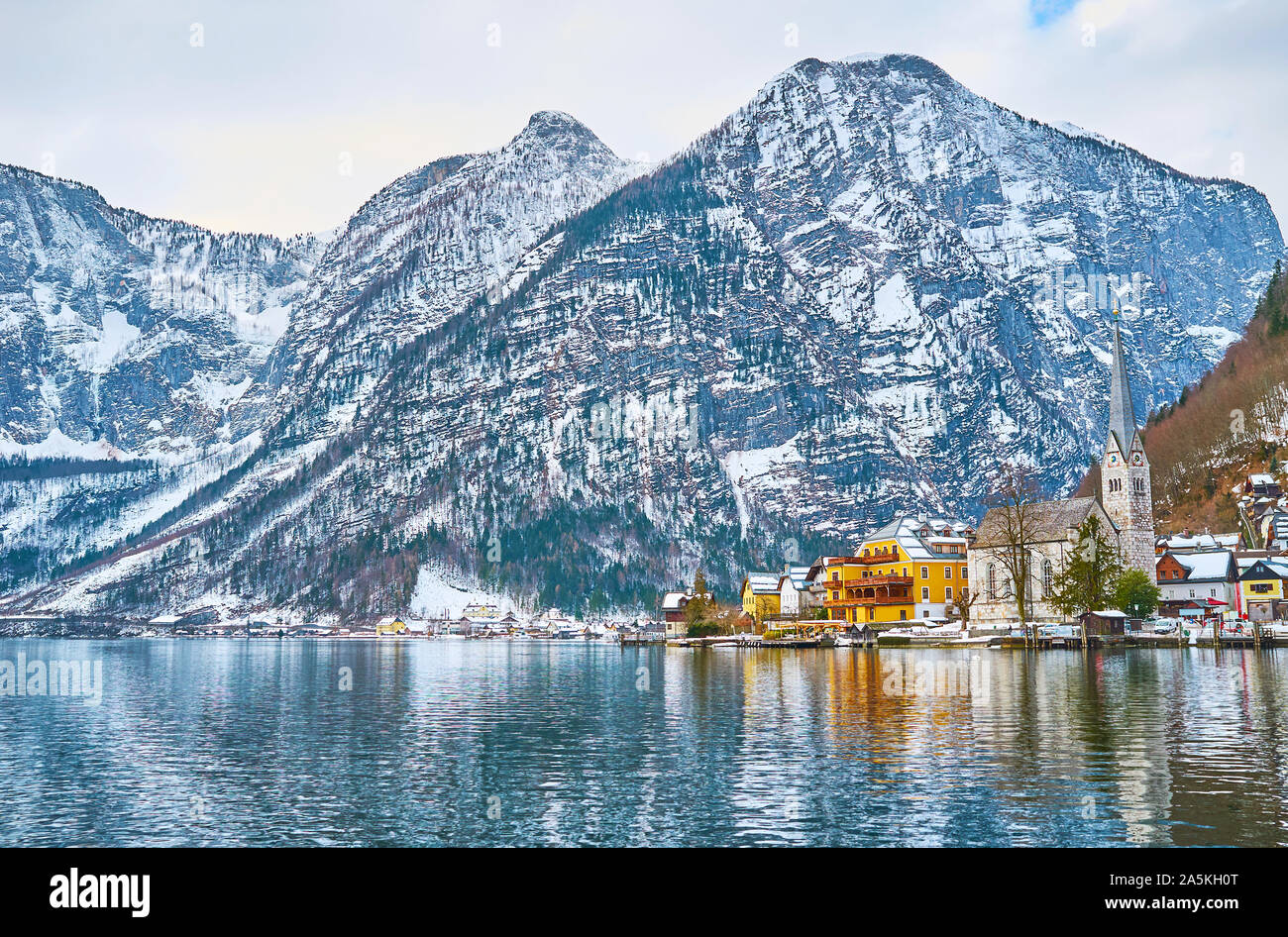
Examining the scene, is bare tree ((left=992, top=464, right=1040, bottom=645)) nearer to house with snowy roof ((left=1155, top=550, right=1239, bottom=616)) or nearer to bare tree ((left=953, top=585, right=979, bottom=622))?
bare tree ((left=953, top=585, right=979, bottom=622))

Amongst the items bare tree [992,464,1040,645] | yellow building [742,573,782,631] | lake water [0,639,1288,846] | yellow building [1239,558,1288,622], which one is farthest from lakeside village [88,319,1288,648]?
lake water [0,639,1288,846]

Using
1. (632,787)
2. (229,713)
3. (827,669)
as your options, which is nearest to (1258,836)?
(632,787)

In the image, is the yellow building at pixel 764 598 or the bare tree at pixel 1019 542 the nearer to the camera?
the bare tree at pixel 1019 542

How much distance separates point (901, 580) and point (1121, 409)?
39184 mm

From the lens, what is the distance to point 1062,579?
130 m

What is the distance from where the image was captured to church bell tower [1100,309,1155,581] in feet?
515

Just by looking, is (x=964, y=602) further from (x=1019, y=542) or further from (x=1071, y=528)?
(x=1019, y=542)

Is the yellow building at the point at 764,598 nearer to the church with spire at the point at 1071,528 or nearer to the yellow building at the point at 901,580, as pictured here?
the yellow building at the point at 901,580

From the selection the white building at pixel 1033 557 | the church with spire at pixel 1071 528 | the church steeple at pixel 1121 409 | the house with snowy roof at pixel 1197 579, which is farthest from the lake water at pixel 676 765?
the church steeple at pixel 1121 409

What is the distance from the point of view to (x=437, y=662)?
433ft

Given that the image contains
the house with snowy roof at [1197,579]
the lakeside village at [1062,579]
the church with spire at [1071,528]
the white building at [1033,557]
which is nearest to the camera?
the lakeside village at [1062,579]

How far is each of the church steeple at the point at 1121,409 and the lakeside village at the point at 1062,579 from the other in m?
0.19

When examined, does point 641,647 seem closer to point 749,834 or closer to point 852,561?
point 852,561

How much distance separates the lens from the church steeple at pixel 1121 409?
536 ft
